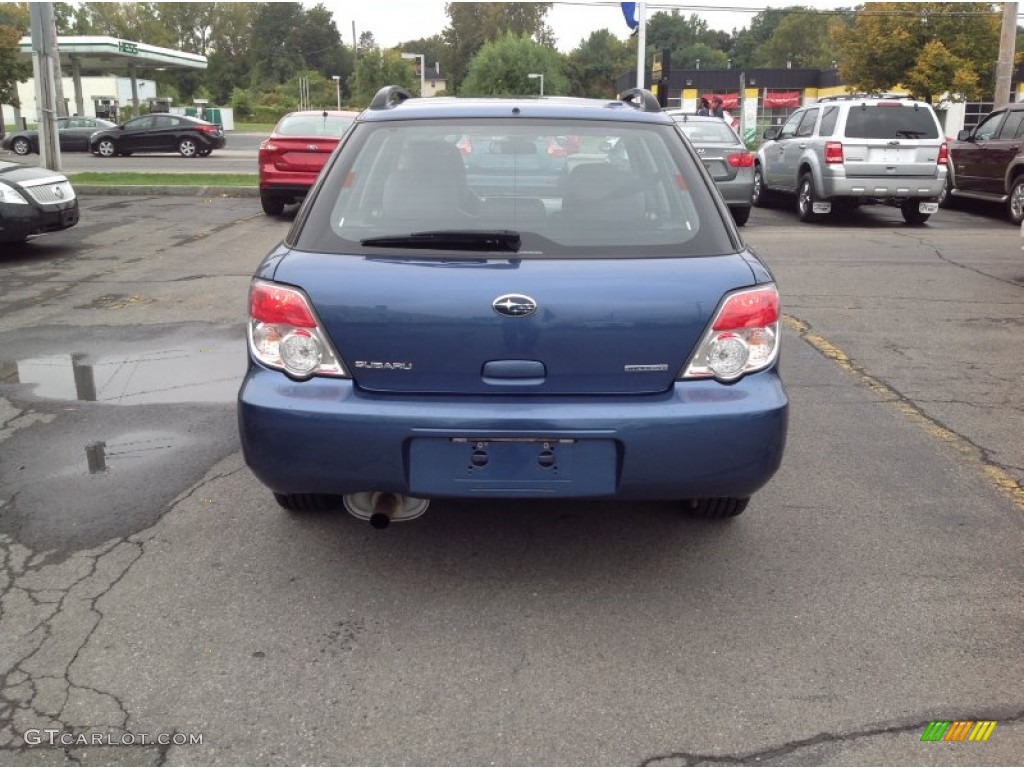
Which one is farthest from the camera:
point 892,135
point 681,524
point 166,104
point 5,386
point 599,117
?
point 166,104

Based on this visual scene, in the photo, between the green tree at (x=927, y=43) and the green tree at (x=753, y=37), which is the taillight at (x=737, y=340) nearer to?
the green tree at (x=927, y=43)

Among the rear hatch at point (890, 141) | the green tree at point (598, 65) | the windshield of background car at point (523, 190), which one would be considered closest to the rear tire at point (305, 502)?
the windshield of background car at point (523, 190)

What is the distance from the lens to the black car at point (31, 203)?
33.0ft

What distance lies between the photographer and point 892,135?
13820mm

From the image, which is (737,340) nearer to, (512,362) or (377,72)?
(512,362)

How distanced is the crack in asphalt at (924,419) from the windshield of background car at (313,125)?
9.20 m

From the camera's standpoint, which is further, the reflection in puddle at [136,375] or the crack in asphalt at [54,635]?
the reflection in puddle at [136,375]

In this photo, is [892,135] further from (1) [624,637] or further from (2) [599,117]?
(1) [624,637]

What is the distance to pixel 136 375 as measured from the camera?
614 centimetres

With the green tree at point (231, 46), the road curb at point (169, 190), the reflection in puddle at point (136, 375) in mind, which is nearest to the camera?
the reflection in puddle at point (136, 375)

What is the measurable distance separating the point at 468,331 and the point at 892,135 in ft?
41.2

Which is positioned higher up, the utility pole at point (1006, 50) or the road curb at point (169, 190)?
the utility pole at point (1006, 50)

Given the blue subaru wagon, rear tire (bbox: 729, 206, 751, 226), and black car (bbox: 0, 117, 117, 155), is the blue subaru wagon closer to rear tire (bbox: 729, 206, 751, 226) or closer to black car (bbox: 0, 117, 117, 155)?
rear tire (bbox: 729, 206, 751, 226)

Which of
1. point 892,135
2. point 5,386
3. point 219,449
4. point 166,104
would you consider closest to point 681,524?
point 219,449
